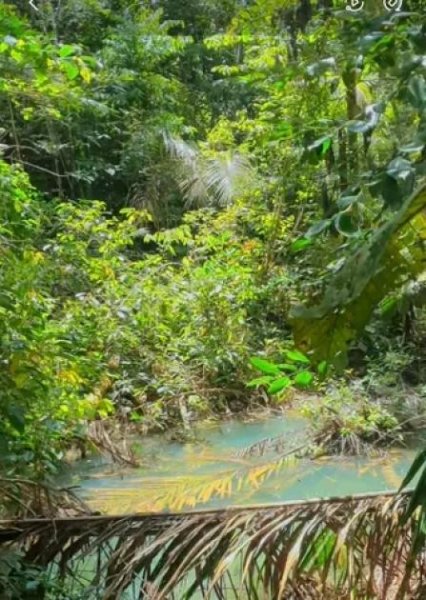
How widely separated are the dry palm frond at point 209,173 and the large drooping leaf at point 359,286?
8279mm

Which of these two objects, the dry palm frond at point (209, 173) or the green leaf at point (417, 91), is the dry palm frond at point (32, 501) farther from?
the dry palm frond at point (209, 173)

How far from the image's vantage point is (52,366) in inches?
151

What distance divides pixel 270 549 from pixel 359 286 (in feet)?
3.33

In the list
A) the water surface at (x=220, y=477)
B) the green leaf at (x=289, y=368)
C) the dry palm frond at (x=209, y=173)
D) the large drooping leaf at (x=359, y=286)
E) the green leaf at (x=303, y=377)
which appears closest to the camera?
the large drooping leaf at (x=359, y=286)

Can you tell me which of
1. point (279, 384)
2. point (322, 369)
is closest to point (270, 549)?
point (279, 384)

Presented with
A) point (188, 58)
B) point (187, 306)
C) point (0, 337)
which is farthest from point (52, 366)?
point (188, 58)

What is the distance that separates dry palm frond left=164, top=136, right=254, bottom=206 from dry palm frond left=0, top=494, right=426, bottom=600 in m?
7.89

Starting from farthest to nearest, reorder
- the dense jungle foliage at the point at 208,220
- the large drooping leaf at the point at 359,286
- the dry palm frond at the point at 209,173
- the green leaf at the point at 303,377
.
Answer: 1. the dry palm frond at the point at 209,173
2. the green leaf at the point at 303,377
3. the dense jungle foliage at the point at 208,220
4. the large drooping leaf at the point at 359,286

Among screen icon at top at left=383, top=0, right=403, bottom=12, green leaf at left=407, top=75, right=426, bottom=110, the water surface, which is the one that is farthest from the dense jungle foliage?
the water surface

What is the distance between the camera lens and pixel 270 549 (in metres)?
1.85

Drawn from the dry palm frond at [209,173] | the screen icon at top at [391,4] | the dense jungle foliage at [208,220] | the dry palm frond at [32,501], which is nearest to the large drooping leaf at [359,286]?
the dense jungle foliage at [208,220]

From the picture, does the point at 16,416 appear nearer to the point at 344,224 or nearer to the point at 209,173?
the point at 344,224

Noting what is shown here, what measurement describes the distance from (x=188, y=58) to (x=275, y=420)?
7.20 metres

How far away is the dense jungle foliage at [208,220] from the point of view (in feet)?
4.53
